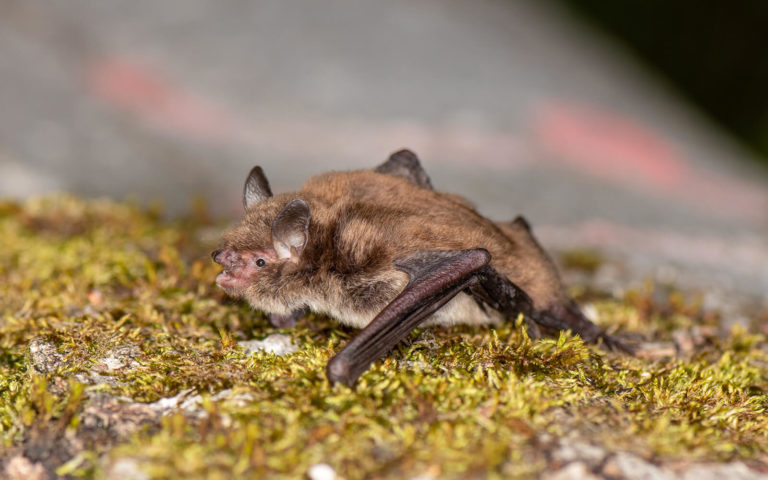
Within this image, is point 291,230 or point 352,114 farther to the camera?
point 352,114

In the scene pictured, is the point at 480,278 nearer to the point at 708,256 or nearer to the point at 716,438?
the point at 716,438

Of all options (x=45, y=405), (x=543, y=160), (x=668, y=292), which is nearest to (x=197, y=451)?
(x=45, y=405)

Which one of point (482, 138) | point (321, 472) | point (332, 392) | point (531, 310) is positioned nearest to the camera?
point (321, 472)

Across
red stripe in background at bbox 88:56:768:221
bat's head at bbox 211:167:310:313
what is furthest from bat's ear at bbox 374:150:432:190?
red stripe in background at bbox 88:56:768:221

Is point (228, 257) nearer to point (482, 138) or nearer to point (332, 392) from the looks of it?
point (332, 392)

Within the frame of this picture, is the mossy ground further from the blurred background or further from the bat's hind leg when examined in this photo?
the blurred background

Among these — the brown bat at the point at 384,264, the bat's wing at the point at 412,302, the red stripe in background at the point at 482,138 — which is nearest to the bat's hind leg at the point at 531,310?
the brown bat at the point at 384,264

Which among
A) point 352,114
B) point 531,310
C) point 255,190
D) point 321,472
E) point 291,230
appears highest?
point 352,114

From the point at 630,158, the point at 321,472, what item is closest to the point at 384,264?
the point at 321,472
